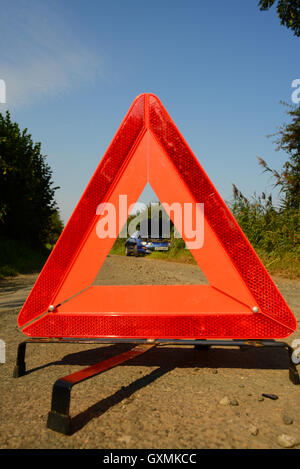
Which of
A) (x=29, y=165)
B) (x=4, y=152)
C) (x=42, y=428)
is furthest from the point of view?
(x=29, y=165)

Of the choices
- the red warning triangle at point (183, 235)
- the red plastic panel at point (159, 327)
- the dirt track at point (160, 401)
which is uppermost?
the red warning triangle at point (183, 235)

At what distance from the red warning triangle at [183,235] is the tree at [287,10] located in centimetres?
987

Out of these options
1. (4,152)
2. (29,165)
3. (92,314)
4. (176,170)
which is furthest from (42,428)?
(29,165)

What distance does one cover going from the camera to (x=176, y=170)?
7.13 ft

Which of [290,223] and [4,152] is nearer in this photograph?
[290,223]

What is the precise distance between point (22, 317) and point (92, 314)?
1.56 ft

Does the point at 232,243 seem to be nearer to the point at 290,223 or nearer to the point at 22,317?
the point at 22,317

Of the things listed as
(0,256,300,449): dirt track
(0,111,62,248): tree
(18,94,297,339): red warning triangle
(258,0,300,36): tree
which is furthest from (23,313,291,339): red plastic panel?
(0,111,62,248): tree

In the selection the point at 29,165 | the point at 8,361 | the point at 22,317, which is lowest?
the point at 8,361

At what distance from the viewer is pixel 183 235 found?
224 centimetres

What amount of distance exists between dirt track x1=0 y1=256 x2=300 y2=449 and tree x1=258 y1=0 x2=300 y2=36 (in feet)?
34.1

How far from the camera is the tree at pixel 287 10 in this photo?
927 centimetres

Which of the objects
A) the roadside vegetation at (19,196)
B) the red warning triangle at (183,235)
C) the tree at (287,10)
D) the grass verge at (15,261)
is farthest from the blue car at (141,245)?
the red warning triangle at (183,235)

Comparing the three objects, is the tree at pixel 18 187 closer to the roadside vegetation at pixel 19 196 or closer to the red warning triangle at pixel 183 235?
the roadside vegetation at pixel 19 196
